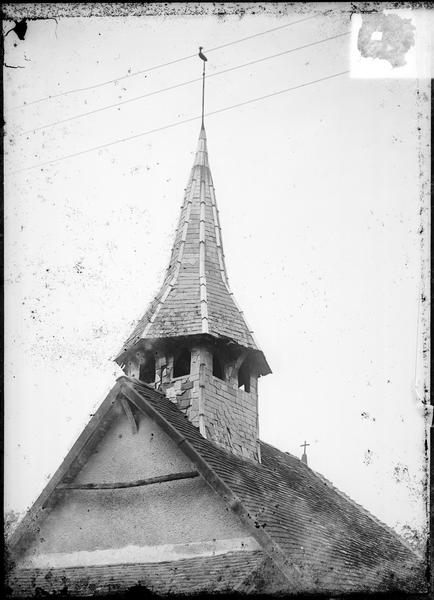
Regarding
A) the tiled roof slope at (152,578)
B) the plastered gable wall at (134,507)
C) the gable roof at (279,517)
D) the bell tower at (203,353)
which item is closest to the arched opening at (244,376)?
the bell tower at (203,353)

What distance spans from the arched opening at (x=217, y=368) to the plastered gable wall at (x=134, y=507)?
2.98 m

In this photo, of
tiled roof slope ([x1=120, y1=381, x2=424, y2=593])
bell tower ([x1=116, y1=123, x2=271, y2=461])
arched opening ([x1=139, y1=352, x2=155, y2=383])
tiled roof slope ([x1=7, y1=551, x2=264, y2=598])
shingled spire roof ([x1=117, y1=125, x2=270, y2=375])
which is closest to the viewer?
tiled roof slope ([x1=7, y1=551, x2=264, y2=598])

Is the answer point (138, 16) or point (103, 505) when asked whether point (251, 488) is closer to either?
point (103, 505)

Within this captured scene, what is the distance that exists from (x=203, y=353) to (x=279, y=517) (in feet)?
11.3

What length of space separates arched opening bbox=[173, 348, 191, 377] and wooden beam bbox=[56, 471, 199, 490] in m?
3.37

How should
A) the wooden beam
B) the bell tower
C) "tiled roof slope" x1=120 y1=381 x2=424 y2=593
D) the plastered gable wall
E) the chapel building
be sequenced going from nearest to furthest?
1. the chapel building
2. "tiled roof slope" x1=120 y1=381 x2=424 y2=593
3. the plastered gable wall
4. the wooden beam
5. the bell tower

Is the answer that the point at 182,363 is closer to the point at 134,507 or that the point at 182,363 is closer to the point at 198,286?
the point at 198,286

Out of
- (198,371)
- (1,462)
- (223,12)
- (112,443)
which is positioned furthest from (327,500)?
(223,12)

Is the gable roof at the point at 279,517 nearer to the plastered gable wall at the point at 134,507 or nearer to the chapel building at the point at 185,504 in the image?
the chapel building at the point at 185,504

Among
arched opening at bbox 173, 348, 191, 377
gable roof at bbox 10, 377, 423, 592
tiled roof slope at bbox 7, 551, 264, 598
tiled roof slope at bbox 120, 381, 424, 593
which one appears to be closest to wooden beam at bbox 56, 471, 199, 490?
gable roof at bbox 10, 377, 423, 592

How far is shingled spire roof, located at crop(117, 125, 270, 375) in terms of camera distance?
17.9 m

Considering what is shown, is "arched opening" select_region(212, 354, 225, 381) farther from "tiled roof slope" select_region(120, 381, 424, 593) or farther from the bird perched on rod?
the bird perched on rod

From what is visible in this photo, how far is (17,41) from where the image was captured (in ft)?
47.9

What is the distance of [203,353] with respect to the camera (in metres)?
17.5
